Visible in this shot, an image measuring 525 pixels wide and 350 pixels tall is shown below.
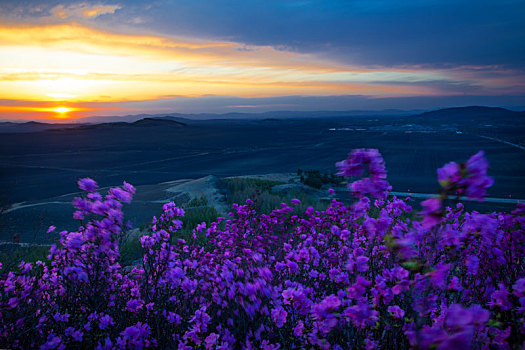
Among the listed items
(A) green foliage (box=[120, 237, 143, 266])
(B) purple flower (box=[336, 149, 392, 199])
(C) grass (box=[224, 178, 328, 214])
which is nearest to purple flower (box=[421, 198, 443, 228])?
(B) purple flower (box=[336, 149, 392, 199])

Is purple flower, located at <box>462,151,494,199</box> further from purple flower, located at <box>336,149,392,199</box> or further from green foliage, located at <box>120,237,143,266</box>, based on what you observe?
green foliage, located at <box>120,237,143,266</box>

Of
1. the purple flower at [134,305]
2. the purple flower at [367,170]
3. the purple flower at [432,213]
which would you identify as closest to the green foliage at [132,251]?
the purple flower at [134,305]

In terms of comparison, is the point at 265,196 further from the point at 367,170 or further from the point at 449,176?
the point at 449,176

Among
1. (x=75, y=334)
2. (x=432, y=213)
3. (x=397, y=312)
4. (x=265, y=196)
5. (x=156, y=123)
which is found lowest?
(x=265, y=196)

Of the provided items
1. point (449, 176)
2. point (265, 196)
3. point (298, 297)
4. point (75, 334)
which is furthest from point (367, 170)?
point (265, 196)

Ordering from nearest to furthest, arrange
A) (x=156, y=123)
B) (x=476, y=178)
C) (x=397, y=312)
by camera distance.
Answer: (x=476, y=178)
(x=397, y=312)
(x=156, y=123)

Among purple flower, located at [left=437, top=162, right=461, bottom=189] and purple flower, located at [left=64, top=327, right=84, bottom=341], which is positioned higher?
purple flower, located at [left=437, top=162, right=461, bottom=189]

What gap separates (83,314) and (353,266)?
2288 millimetres

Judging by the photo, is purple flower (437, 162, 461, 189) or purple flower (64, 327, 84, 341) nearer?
purple flower (437, 162, 461, 189)

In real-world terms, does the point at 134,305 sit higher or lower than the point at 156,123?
lower

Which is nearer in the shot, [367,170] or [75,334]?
[367,170]

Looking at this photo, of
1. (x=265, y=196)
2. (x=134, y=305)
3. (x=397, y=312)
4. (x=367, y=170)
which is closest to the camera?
(x=367, y=170)

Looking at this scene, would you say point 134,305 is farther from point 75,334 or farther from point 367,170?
point 367,170

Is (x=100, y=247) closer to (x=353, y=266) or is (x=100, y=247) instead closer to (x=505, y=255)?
(x=353, y=266)
